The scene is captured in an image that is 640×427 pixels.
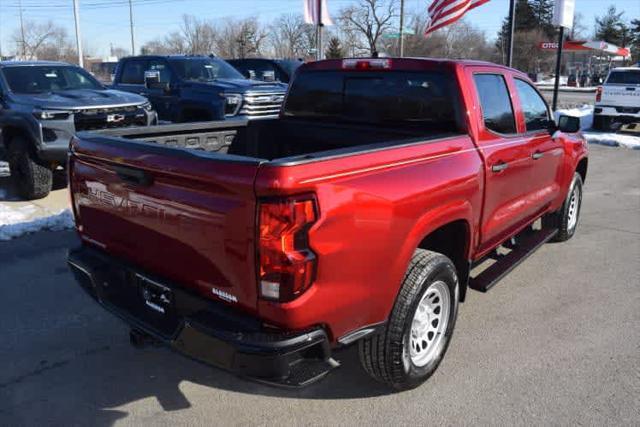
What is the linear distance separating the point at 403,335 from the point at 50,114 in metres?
6.23

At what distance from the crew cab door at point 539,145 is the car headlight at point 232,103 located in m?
6.18

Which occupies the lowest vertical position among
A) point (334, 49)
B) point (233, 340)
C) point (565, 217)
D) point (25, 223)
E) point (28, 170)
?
point (25, 223)

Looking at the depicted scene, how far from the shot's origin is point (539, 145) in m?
4.69

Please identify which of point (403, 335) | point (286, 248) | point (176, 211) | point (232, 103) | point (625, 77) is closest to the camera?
point (286, 248)

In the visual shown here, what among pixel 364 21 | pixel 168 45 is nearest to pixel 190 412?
pixel 364 21

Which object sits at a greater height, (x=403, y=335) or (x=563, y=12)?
(x=563, y=12)

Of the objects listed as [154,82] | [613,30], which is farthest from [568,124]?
[613,30]

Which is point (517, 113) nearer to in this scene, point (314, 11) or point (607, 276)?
point (607, 276)

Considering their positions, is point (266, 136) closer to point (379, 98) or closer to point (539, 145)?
point (379, 98)

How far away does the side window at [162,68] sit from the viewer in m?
11.1

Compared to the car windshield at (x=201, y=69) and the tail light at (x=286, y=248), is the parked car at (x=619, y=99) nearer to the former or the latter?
the car windshield at (x=201, y=69)

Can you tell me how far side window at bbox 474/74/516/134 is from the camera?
4.00 m

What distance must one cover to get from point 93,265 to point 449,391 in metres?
2.22

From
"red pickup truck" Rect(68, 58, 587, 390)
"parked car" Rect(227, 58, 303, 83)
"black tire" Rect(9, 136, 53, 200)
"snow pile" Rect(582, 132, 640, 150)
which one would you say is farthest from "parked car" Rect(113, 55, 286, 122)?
"snow pile" Rect(582, 132, 640, 150)
